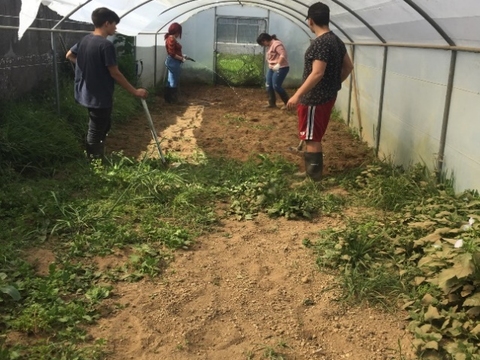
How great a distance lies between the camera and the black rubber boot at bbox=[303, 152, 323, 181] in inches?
203

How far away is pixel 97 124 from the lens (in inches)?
212

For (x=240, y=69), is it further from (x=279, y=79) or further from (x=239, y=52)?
(x=279, y=79)

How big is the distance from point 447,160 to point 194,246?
7.85ft

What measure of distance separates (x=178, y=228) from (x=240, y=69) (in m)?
11.1

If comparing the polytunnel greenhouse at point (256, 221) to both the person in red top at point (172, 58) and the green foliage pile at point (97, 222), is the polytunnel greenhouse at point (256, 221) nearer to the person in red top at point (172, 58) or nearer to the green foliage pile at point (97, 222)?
the green foliage pile at point (97, 222)

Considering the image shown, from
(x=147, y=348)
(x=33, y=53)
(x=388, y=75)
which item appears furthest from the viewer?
(x=33, y=53)

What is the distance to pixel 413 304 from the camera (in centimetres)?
289

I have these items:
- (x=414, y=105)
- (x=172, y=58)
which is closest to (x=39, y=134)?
(x=414, y=105)

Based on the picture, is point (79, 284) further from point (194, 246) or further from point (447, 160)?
point (447, 160)

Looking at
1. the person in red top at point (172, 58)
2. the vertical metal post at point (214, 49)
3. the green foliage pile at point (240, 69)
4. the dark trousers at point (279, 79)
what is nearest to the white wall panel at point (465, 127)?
the dark trousers at point (279, 79)

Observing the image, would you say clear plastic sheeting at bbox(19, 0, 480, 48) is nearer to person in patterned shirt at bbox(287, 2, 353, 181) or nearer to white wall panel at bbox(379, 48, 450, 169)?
white wall panel at bbox(379, 48, 450, 169)

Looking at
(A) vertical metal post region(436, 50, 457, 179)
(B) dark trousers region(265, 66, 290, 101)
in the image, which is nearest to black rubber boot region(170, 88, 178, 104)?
(B) dark trousers region(265, 66, 290, 101)

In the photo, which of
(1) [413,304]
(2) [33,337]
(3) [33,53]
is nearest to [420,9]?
(1) [413,304]

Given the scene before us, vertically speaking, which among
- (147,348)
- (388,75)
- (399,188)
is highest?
(388,75)
